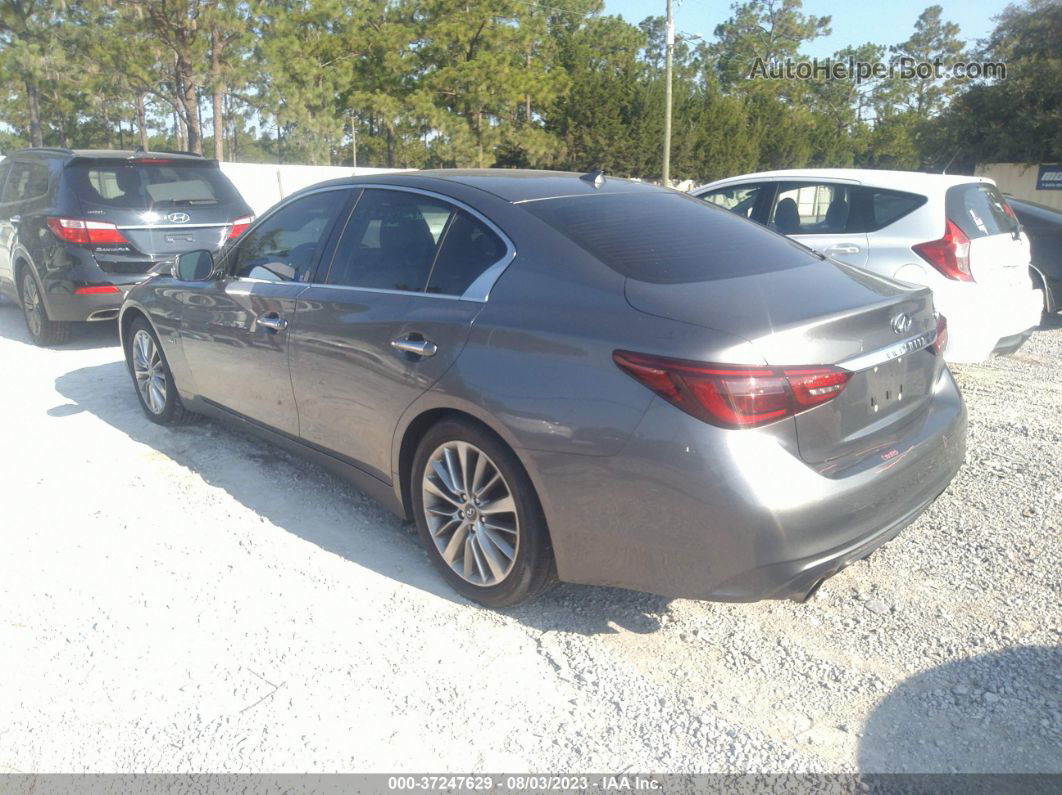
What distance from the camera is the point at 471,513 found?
336cm

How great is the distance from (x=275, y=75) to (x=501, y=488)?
28.2 metres

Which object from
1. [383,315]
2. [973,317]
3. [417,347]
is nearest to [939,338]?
[417,347]

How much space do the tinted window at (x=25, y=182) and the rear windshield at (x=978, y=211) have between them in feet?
24.5

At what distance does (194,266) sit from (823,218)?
4527 mm

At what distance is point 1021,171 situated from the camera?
30.1 meters

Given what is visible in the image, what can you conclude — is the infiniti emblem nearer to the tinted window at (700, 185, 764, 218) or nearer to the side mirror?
the side mirror

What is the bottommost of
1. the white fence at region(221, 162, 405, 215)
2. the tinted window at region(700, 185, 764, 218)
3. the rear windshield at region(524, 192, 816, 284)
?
the white fence at region(221, 162, 405, 215)

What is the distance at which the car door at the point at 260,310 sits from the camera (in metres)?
4.21

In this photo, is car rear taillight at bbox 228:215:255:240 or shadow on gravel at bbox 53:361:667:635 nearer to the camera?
shadow on gravel at bbox 53:361:667:635

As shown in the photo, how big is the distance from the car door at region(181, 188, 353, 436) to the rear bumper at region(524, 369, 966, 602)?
1746 millimetres

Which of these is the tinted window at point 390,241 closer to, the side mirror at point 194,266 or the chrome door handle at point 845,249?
the side mirror at point 194,266

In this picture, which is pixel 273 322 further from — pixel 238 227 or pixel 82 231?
pixel 238 227

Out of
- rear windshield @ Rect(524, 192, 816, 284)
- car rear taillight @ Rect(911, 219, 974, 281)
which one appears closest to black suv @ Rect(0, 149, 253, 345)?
rear windshield @ Rect(524, 192, 816, 284)

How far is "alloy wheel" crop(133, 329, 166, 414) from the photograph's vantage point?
5520 millimetres
